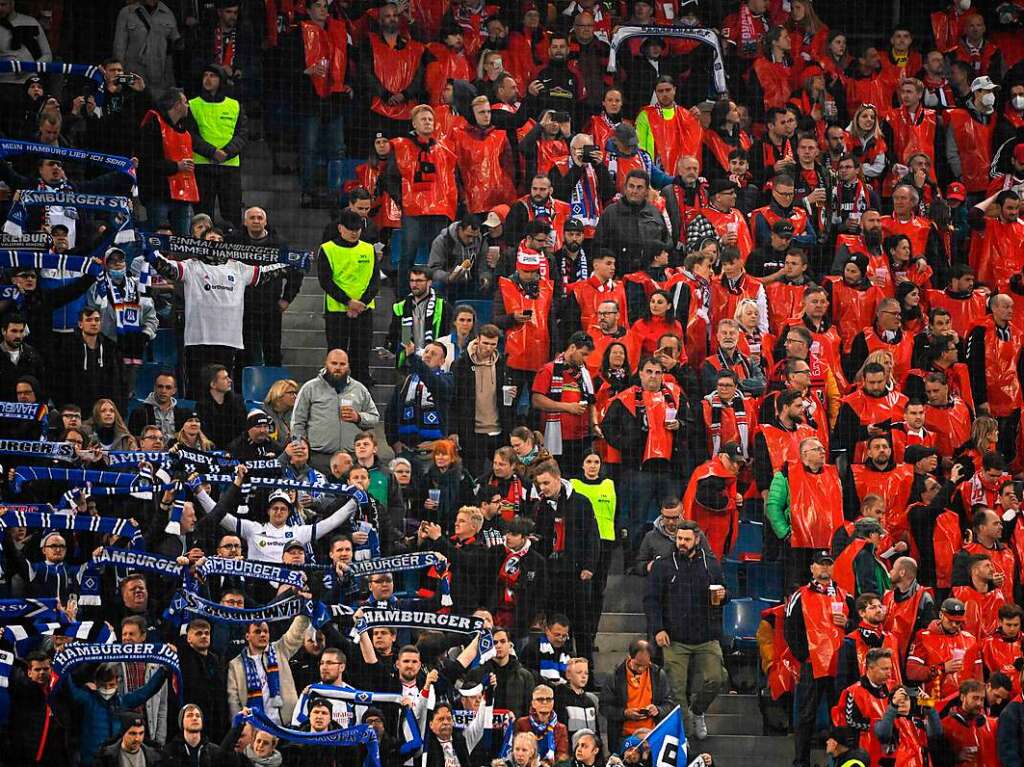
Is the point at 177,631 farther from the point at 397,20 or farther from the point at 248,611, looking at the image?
the point at 397,20

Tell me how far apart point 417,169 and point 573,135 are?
1.38 meters

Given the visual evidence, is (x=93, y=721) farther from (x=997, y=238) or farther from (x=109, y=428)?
(x=997, y=238)

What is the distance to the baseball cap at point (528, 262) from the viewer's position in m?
14.3

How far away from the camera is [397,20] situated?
16234 millimetres

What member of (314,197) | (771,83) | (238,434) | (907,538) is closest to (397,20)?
(314,197)

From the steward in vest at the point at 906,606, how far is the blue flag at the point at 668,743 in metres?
1.66

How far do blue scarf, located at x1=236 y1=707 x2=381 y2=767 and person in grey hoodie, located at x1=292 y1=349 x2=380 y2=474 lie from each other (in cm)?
209

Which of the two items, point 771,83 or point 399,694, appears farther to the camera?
point 771,83

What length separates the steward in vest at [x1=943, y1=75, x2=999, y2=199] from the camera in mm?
16859

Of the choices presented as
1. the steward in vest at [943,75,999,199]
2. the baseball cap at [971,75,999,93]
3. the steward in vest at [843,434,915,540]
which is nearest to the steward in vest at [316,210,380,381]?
the steward in vest at [843,434,915,540]

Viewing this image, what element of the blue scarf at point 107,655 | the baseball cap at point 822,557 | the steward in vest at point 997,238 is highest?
the steward in vest at point 997,238

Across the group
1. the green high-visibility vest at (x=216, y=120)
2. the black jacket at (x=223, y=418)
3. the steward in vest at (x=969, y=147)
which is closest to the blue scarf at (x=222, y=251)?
the black jacket at (x=223, y=418)

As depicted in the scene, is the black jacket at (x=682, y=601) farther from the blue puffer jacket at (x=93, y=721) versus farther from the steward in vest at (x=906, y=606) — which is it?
the blue puffer jacket at (x=93, y=721)

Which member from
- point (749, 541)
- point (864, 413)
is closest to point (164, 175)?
point (749, 541)
